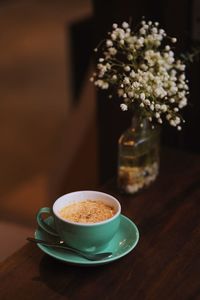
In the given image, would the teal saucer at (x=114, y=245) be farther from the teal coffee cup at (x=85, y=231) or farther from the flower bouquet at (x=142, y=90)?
the flower bouquet at (x=142, y=90)

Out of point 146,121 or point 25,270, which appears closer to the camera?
point 25,270

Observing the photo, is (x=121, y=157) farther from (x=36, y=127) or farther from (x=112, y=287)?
(x=36, y=127)

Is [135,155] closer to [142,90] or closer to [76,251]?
[142,90]

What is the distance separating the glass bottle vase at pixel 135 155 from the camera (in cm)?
122

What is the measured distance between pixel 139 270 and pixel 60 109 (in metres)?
2.85

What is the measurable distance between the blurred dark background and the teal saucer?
574mm

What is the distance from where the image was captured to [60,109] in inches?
147

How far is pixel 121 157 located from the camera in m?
1.23

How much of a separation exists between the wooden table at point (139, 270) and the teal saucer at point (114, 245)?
0.02m

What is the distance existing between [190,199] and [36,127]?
235 centimetres

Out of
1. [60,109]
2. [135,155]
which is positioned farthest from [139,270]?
[60,109]

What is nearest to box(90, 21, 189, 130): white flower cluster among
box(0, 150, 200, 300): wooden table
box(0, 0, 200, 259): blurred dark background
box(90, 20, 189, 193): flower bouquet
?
box(90, 20, 189, 193): flower bouquet

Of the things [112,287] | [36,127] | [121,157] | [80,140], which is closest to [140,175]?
[121,157]

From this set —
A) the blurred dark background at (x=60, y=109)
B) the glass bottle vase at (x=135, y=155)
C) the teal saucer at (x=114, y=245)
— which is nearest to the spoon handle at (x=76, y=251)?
the teal saucer at (x=114, y=245)
